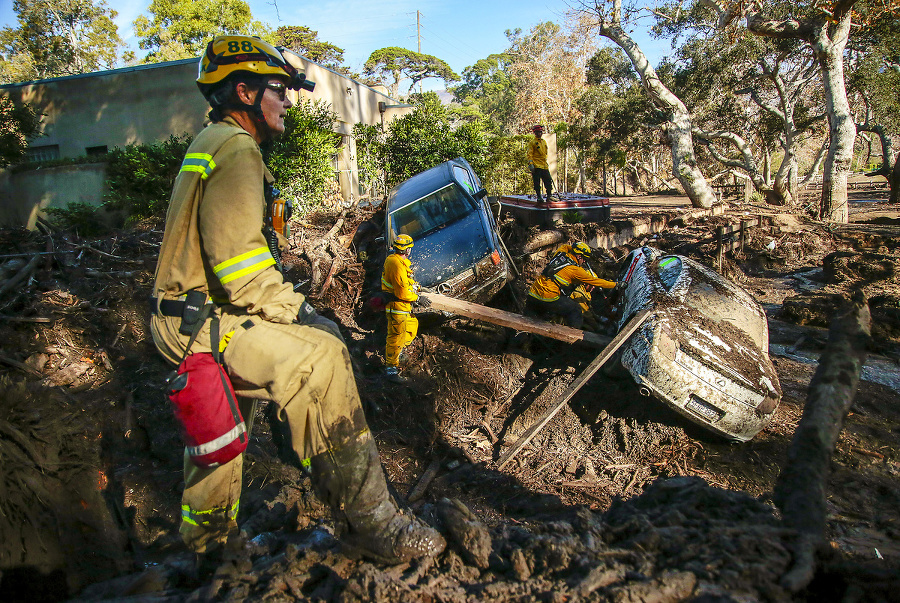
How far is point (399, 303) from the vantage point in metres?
5.43

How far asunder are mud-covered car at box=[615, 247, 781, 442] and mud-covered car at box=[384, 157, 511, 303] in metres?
2.19

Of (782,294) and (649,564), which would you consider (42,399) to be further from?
(782,294)

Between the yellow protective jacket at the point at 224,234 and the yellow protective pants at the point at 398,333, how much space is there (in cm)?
346

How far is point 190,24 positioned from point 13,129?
14.5 m

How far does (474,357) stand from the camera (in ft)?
18.0

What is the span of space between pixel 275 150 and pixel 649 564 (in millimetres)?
10626

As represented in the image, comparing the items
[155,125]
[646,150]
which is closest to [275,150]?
[155,125]

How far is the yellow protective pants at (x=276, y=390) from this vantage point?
1.85 m

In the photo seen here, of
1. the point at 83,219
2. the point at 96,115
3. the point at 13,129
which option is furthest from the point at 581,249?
the point at 13,129

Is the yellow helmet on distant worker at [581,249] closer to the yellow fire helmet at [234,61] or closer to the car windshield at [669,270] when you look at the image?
the car windshield at [669,270]

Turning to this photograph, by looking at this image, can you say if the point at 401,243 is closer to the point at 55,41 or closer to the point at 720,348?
the point at 720,348

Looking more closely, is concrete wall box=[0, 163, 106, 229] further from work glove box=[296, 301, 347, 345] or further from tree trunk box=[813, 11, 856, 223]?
tree trunk box=[813, 11, 856, 223]

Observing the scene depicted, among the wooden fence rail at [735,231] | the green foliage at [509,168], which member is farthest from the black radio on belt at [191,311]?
the green foliage at [509,168]

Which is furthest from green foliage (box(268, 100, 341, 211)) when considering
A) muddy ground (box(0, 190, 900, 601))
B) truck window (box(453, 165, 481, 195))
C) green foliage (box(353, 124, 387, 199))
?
truck window (box(453, 165, 481, 195))
